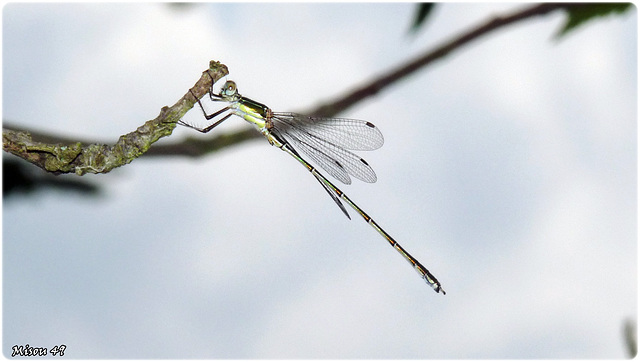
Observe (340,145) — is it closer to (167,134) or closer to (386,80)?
(386,80)

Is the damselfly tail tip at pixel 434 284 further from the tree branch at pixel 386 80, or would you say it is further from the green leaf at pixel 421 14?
the green leaf at pixel 421 14

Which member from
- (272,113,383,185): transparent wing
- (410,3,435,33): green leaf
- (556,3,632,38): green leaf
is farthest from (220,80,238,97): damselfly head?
(556,3,632,38): green leaf

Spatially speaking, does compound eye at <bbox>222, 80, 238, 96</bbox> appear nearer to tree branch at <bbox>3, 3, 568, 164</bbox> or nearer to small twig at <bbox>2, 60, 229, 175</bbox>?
tree branch at <bbox>3, 3, 568, 164</bbox>

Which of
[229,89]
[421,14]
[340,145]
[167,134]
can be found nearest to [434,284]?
[340,145]

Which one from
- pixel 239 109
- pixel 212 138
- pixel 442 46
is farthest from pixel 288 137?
pixel 442 46

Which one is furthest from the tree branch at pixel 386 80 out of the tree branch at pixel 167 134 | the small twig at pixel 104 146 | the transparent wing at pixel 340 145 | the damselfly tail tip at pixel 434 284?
the damselfly tail tip at pixel 434 284

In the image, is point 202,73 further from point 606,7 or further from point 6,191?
point 606,7
